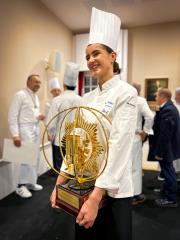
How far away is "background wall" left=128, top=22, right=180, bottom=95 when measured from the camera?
152 inches

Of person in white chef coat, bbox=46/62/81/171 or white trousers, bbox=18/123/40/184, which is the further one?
white trousers, bbox=18/123/40/184

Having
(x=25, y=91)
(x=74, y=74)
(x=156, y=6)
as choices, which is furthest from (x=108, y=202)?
(x=156, y=6)

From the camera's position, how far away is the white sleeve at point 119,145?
0.75 meters

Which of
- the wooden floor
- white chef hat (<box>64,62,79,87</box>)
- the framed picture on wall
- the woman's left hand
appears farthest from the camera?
the framed picture on wall

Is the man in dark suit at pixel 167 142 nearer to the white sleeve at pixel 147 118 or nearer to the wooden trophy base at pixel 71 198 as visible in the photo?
the white sleeve at pixel 147 118

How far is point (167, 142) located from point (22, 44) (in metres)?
2.15

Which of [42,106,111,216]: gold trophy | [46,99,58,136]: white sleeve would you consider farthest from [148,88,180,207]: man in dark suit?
[42,106,111,216]: gold trophy

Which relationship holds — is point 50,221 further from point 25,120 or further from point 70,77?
point 70,77

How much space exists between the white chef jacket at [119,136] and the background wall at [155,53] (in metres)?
3.42

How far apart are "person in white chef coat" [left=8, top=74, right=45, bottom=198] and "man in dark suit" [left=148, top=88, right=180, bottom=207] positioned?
136 cm

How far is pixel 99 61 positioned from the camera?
837mm

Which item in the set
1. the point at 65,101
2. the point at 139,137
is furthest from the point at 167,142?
the point at 65,101

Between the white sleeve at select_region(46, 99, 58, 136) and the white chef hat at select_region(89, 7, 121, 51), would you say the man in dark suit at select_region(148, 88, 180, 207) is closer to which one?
the white sleeve at select_region(46, 99, 58, 136)

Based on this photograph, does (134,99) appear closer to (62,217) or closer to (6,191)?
(62,217)
